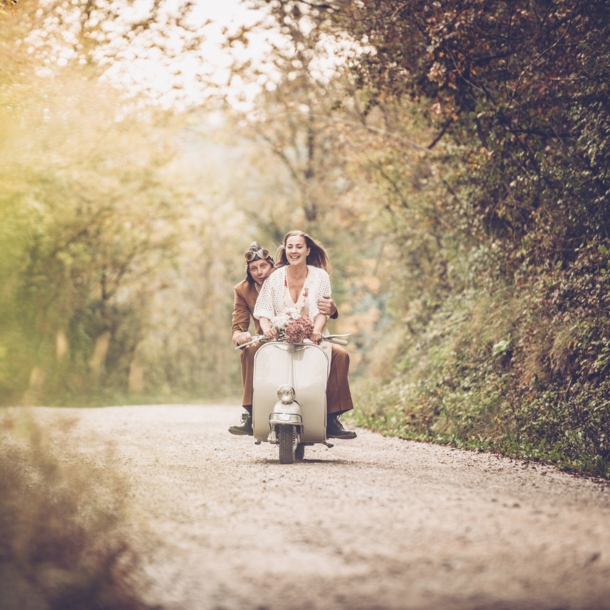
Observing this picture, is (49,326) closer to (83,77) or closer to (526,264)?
(83,77)

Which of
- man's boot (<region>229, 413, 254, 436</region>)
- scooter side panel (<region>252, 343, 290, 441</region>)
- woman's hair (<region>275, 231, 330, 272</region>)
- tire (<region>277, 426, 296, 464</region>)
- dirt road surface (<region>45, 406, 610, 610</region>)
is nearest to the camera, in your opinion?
dirt road surface (<region>45, 406, 610, 610</region>)

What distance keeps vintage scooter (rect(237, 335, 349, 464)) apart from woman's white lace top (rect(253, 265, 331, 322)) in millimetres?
415

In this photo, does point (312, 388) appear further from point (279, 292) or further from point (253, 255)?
point (253, 255)

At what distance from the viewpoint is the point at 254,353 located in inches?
286

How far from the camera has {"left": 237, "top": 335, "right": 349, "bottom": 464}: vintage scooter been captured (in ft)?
22.1

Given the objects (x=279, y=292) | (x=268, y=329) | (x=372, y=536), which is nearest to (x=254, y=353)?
(x=268, y=329)

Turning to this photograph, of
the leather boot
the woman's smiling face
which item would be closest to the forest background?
the leather boot

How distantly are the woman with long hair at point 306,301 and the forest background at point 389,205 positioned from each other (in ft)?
6.52

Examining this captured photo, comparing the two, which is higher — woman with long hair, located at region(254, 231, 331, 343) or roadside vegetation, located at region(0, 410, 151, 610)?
woman with long hair, located at region(254, 231, 331, 343)

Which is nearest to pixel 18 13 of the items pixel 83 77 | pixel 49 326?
pixel 83 77

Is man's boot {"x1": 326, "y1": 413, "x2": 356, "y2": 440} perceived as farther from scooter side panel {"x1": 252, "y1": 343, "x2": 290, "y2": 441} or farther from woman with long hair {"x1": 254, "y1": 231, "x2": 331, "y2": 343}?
woman with long hair {"x1": 254, "y1": 231, "x2": 331, "y2": 343}

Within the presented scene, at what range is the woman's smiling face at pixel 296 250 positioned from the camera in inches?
285

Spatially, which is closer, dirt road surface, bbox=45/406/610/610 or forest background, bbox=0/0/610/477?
dirt road surface, bbox=45/406/610/610

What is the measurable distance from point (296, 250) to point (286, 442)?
176 cm
